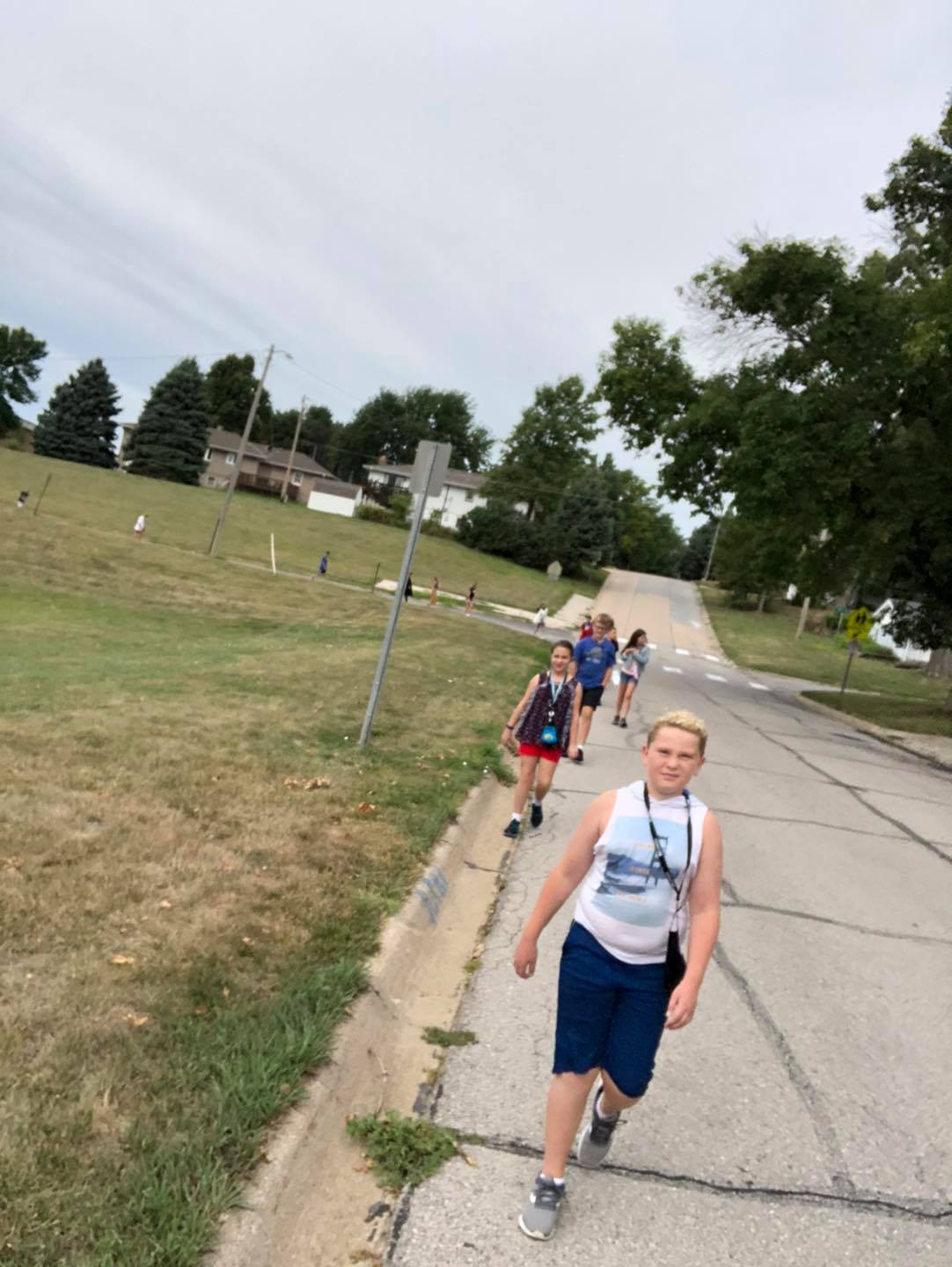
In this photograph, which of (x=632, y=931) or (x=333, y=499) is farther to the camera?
(x=333, y=499)

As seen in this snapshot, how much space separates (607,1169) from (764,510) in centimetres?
2006

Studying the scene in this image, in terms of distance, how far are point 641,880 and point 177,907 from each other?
260cm

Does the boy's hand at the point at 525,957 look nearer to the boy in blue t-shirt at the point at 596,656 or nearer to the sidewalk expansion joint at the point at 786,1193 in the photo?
the sidewalk expansion joint at the point at 786,1193

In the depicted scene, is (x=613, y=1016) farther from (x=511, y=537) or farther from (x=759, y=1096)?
(x=511, y=537)

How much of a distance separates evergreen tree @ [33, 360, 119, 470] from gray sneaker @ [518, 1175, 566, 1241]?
8869 cm

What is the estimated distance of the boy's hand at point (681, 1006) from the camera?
2.96 meters

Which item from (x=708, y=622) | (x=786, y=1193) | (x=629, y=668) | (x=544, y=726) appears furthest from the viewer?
(x=708, y=622)

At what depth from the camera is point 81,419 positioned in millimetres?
84125

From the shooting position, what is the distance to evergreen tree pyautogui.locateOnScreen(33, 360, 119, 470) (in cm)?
8400

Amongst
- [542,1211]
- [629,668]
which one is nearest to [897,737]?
[629,668]

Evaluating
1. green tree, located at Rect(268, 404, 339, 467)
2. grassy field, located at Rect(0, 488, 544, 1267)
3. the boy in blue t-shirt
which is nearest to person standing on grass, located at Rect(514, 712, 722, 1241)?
grassy field, located at Rect(0, 488, 544, 1267)

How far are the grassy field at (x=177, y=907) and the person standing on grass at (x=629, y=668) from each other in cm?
299

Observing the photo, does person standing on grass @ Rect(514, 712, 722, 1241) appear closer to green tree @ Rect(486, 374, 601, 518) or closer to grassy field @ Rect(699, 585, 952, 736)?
grassy field @ Rect(699, 585, 952, 736)

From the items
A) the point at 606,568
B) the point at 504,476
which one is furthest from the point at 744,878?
the point at 606,568
